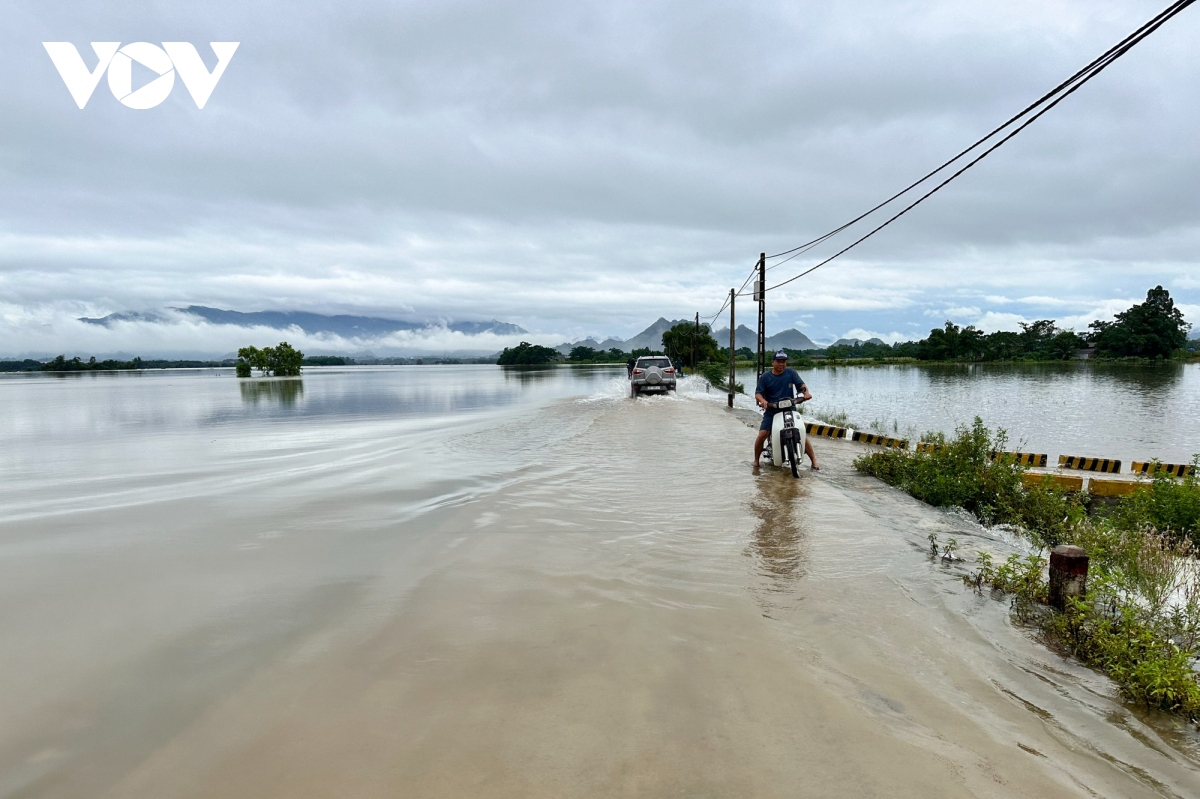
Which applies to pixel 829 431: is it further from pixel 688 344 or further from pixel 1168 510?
pixel 688 344

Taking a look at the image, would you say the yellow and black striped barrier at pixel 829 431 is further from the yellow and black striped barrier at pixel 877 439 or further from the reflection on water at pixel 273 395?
the reflection on water at pixel 273 395

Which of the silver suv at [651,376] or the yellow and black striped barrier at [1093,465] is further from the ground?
the silver suv at [651,376]

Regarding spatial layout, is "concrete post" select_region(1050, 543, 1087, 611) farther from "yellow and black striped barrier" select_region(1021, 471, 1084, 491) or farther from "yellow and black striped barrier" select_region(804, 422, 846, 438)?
"yellow and black striped barrier" select_region(804, 422, 846, 438)

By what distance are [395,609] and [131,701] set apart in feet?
5.85

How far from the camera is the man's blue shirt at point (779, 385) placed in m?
10.8

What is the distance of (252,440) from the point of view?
18.4m

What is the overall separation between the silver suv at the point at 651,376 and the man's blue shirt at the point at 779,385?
70.9 feet

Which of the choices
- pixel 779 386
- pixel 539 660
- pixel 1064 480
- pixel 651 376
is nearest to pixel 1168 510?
pixel 1064 480

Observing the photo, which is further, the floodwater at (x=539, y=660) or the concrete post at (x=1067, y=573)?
the concrete post at (x=1067, y=573)

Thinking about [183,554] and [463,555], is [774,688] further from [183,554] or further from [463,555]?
[183,554]

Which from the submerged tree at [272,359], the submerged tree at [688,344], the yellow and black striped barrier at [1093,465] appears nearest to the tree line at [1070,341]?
the submerged tree at [688,344]

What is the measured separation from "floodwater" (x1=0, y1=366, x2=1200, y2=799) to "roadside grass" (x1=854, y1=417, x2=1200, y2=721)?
0.24m

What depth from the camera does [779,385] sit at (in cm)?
1084

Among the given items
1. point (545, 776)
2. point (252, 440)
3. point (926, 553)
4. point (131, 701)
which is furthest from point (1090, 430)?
point (252, 440)
